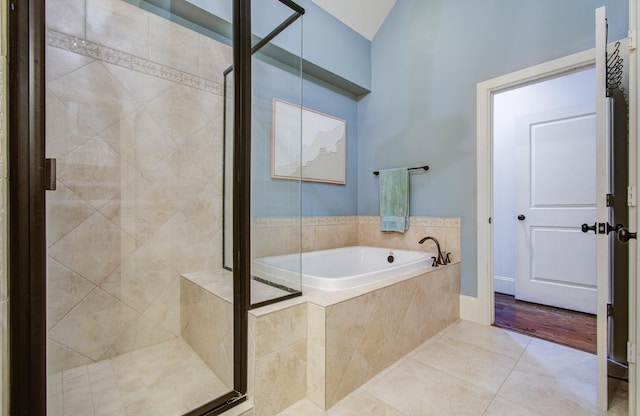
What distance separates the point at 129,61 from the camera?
1817 mm

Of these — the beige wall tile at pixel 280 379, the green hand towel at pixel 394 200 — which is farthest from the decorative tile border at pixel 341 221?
the beige wall tile at pixel 280 379

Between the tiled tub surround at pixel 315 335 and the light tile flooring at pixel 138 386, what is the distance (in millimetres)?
110

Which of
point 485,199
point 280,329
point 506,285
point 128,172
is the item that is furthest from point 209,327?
point 506,285

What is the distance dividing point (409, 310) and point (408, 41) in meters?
2.59

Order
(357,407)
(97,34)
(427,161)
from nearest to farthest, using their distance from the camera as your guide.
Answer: (357,407) → (97,34) → (427,161)

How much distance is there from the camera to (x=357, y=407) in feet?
4.50

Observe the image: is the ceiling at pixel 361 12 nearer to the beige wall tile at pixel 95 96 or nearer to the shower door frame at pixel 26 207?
the beige wall tile at pixel 95 96

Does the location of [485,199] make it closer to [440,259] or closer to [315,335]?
[440,259]

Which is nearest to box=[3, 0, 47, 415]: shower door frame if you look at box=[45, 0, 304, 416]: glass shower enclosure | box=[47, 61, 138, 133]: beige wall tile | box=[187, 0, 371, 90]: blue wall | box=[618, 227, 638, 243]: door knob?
box=[45, 0, 304, 416]: glass shower enclosure

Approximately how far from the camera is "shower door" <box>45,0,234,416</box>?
1.45m

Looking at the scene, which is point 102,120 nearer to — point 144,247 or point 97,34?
point 97,34

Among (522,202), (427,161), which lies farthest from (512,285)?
(427,161)

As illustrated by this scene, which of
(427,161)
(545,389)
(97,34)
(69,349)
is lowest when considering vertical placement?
(545,389)

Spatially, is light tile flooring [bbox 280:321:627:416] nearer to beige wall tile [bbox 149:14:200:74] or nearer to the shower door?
the shower door
